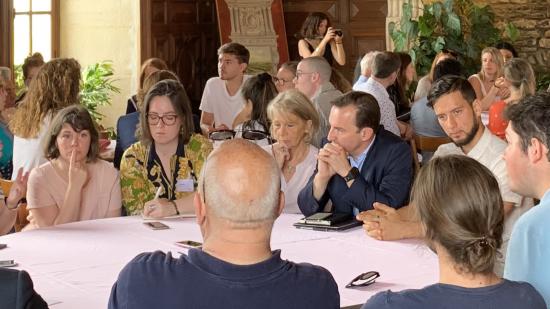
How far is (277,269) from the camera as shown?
8.71 feet

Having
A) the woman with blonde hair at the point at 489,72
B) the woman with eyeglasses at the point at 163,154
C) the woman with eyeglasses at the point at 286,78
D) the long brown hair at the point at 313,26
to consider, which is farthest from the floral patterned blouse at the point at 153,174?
the long brown hair at the point at 313,26

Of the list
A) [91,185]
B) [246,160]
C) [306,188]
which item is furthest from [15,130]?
[246,160]

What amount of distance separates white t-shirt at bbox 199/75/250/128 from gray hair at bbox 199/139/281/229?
6.14 m

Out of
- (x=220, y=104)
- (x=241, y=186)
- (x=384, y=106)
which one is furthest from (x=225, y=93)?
(x=241, y=186)

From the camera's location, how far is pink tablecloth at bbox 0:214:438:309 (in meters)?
3.61

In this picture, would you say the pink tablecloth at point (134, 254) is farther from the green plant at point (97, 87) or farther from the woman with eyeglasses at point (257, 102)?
the green plant at point (97, 87)

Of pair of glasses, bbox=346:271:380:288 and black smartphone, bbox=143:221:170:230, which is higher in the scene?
black smartphone, bbox=143:221:170:230

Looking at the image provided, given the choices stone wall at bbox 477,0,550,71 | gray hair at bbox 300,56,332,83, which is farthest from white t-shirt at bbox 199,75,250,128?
stone wall at bbox 477,0,550,71

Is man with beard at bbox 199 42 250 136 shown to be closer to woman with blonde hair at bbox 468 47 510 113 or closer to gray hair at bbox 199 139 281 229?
woman with blonde hair at bbox 468 47 510 113

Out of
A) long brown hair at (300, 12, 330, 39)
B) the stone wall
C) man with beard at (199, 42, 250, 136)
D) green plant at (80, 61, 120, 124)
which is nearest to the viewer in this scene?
man with beard at (199, 42, 250, 136)

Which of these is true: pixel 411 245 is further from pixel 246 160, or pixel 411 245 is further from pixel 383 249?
pixel 246 160

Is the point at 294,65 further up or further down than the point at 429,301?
further up

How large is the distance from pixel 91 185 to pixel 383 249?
1.69 meters

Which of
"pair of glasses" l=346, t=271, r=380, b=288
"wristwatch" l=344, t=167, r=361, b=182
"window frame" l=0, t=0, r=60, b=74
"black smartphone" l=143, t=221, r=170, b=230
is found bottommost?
"pair of glasses" l=346, t=271, r=380, b=288
